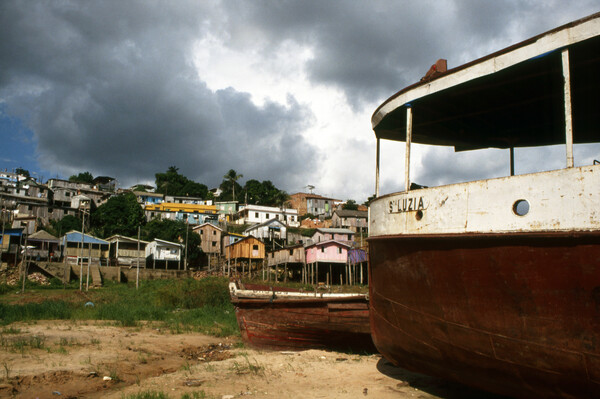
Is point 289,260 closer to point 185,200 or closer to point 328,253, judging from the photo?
point 328,253

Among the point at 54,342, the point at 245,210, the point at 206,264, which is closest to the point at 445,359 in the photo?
the point at 54,342

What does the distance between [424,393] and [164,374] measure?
5.88 metres

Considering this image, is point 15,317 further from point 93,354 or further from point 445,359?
point 445,359

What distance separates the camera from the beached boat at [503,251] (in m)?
4.66

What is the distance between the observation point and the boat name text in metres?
6.30

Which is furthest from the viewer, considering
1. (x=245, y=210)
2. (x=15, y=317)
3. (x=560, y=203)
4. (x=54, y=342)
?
(x=245, y=210)

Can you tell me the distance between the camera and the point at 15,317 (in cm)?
1744

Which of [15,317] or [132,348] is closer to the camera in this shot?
[132,348]

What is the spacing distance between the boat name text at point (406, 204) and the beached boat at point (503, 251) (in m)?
0.02

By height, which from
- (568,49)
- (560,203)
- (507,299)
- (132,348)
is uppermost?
(568,49)

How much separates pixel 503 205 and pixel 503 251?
0.58 metres

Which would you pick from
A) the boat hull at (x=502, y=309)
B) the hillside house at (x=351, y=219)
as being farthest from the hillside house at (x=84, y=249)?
the boat hull at (x=502, y=309)

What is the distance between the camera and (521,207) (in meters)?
5.11

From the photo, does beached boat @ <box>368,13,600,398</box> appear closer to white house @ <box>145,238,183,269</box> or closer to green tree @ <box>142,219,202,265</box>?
white house @ <box>145,238,183,269</box>
